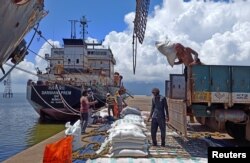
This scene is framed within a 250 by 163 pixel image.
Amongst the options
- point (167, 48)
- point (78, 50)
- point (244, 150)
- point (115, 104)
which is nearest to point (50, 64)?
point (78, 50)

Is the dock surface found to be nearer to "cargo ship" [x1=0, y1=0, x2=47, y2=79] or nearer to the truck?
the truck

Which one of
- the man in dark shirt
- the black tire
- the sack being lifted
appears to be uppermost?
the sack being lifted

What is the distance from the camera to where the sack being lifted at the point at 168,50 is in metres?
11.7

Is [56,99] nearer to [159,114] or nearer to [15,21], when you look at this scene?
[159,114]

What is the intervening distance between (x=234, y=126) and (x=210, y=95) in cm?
263

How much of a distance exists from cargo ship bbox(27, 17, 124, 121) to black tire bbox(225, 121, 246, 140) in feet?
45.8

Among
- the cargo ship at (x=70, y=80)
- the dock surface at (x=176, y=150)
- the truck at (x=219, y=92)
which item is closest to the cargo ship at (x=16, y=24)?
the dock surface at (x=176, y=150)

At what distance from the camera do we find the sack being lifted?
11.7 metres

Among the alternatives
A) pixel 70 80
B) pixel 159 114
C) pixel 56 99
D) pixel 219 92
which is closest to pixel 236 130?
pixel 219 92

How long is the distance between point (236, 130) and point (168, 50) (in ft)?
11.3

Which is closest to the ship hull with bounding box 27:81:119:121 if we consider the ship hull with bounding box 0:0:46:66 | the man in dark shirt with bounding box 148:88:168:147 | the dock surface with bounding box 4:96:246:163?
the dock surface with bounding box 4:96:246:163

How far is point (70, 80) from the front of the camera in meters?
30.6

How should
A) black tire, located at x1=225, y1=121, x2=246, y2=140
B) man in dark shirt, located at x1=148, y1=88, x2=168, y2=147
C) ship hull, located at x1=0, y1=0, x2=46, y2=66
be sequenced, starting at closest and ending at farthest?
ship hull, located at x1=0, y1=0, x2=46, y2=66 → man in dark shirt, located at x1=148, y1=88, x2=168, y2=147 → black tire, located at x1=225, y1=121, x2=246, y2=140

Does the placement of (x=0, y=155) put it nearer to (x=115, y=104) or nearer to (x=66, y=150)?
(x=115, y=104)
